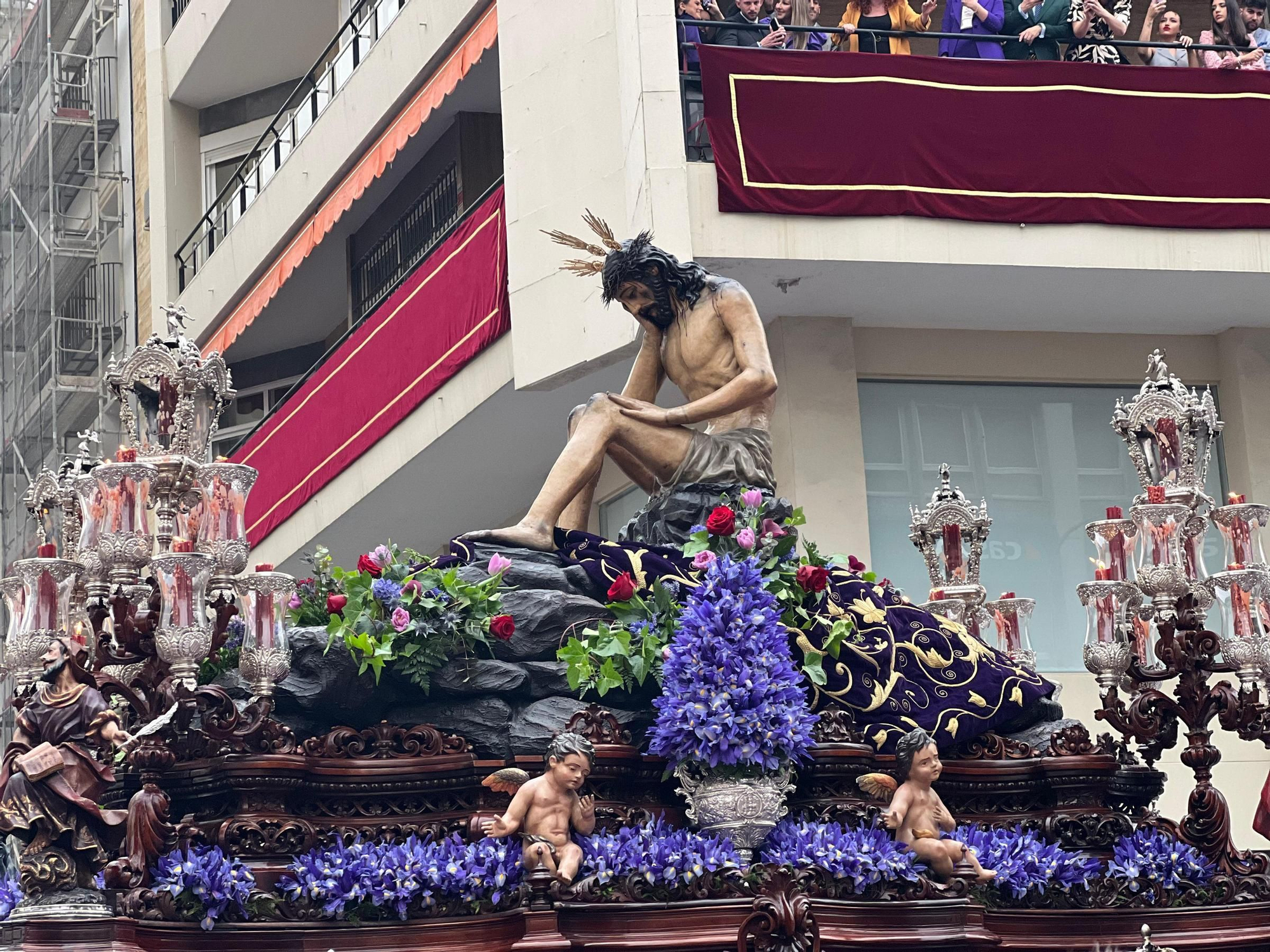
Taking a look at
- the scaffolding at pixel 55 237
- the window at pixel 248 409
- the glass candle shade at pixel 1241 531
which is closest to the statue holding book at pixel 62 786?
the glass candle shade at pixel 1241 531

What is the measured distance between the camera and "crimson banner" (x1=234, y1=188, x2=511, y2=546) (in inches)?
673

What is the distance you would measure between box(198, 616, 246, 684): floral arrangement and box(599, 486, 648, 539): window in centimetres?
775

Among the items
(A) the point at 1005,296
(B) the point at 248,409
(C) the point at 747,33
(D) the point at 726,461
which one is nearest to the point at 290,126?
(B) the point at 248,409

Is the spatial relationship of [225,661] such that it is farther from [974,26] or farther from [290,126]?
[290,126]

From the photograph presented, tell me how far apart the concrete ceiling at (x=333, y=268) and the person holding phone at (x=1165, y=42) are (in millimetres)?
5888

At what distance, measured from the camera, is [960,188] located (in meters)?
15.2

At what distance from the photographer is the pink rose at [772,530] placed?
32.9 feet

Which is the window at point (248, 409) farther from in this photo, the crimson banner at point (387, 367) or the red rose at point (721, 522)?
the red rose at point (721, 522)

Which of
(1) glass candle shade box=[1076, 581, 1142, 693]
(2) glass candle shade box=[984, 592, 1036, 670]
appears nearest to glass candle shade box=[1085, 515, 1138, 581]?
(1) glass candle shade box=[1076, 581, 1142, 693]

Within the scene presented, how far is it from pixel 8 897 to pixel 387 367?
10.6 meters

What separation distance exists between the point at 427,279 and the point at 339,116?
328 centimetres

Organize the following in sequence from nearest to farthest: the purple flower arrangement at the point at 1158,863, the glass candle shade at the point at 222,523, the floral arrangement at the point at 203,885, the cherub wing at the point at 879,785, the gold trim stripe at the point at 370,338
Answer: the floral arrangement at the point at 203,885 < the glass candle shade at the point at 222,523 < the cherub wing at the point at 879,785 < the purple flower arrangement at the point at 1158,863 < the gold trim stripe at the point at 370,338

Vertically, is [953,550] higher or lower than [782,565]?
higher

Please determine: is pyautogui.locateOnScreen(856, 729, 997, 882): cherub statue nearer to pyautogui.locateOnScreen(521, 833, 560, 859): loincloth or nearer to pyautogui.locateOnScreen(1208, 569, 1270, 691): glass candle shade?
pyautogui.locateOnScreen(521, 833, 560, 859): loincloth
